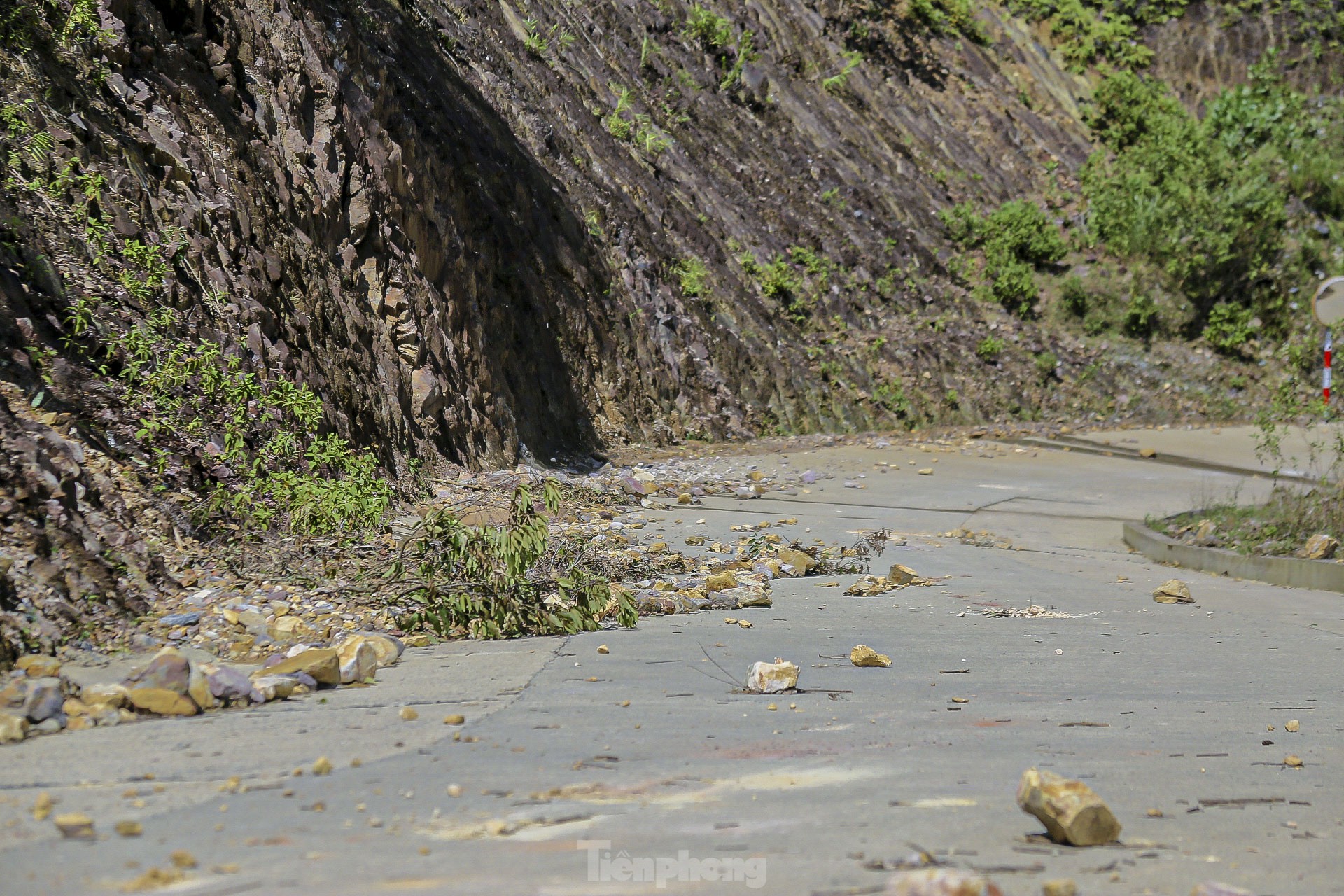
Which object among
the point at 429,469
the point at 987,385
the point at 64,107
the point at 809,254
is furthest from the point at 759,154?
the point at 64,107

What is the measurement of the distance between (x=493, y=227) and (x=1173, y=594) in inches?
368

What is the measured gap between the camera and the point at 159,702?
3832 millimetres

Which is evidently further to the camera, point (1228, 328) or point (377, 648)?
point (1228, 328)

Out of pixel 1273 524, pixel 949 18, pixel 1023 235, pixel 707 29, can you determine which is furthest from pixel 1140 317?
pixel 1273 524

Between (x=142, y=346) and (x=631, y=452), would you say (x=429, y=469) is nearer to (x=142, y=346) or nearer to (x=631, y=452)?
(x=142, y=346)

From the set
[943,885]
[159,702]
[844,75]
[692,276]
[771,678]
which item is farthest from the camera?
[844,75]

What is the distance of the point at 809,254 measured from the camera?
21.1 metres

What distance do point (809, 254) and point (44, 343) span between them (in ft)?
53.3

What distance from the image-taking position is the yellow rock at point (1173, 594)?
7258 mm

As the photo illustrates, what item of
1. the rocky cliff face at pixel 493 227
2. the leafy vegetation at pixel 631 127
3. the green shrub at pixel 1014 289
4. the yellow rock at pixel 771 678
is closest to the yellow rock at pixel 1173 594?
the yellow rock at pixel 771 678

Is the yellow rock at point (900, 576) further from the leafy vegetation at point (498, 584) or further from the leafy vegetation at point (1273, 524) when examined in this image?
the leafy vegetation at point (1273, 524)

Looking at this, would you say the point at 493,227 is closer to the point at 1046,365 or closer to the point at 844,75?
the point at 1046,365

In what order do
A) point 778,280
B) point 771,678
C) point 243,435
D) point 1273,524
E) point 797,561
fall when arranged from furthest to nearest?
point 778,280 < point 1273,524 < point 797,561 < point 243,435 < point 771,678

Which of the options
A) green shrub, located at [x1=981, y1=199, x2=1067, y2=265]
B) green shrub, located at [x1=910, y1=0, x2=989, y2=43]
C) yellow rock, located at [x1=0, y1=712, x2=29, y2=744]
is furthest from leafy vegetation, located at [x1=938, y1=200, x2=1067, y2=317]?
yellow rock, located at [x1=0, y1=712, x2=29, y2=744]
